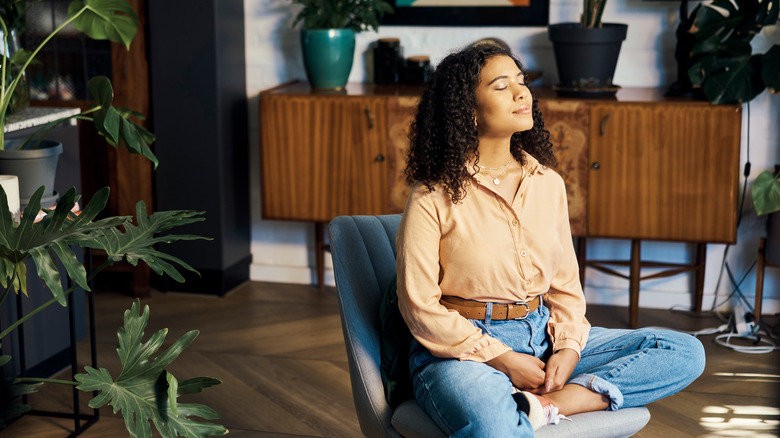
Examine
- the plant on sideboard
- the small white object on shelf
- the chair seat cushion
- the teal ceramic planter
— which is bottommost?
A: the chair seat cushion

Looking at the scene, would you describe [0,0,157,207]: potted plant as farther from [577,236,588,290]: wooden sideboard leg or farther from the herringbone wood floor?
[577,236,588,290]: wooden sideboard leg

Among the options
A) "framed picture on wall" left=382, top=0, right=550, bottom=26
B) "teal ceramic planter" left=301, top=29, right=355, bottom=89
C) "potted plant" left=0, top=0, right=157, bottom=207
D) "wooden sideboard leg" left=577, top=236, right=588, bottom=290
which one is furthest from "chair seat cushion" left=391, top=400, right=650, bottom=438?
"framed picture on wall" left=382, top=0, right=550, bottom=26

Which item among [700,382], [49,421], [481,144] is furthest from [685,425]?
[49,421]

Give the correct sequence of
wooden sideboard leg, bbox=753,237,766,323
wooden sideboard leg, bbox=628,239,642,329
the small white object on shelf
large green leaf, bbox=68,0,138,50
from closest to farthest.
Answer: the small white object on shelf
large green leaf, bbox=68,0,138,50
wooden sideboard leg, bbox=753,237,766,323
wooden sideboard leg, bbox=628,239,642,329

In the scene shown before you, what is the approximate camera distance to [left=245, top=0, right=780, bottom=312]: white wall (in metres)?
3.85

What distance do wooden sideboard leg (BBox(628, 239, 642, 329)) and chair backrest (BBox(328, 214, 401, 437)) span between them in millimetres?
1737

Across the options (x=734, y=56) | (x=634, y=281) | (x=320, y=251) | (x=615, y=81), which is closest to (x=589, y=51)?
(x=615, y=81)

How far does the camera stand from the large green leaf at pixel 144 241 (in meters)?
1.99

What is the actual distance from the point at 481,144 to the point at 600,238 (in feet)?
6.39

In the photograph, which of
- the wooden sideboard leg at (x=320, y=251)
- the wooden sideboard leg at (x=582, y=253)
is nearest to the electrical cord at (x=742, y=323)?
the wooden sideboard leg at (x=582, y=253)

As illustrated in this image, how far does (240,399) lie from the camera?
Answer: 3090 millimetres

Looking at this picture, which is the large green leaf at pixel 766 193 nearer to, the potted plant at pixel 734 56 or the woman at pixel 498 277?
the potted plant at pixel 734 56

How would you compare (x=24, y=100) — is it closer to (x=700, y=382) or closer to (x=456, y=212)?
(x=456, y=212)

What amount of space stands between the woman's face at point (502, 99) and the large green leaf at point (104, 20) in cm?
120
